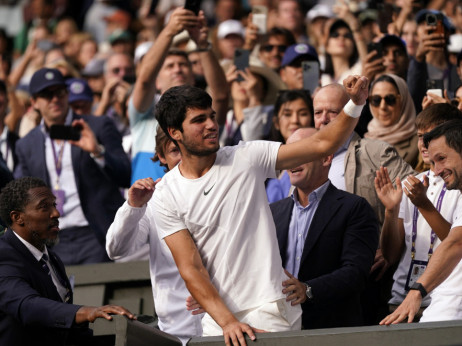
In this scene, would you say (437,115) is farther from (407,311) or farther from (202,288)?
(202,288)

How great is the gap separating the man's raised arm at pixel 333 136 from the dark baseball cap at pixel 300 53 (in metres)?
3.98

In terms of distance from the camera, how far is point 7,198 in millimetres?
7207

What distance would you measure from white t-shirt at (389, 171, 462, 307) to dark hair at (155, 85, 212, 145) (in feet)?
5.99

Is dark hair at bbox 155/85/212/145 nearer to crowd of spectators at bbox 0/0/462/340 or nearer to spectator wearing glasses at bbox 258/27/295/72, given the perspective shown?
crowd of spectators at bbox 0/0/462/340

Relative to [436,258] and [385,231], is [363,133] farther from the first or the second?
[436,258]

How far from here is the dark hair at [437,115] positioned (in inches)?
296

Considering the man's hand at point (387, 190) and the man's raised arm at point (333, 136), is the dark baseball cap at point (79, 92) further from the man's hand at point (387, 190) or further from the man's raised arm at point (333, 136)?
the man's raised arm at point (333, 136)

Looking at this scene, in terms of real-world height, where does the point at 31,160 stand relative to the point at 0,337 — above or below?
above

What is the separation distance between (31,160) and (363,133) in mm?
2917

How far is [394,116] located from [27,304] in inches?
144

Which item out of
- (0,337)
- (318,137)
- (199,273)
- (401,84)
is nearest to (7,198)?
(0,337)

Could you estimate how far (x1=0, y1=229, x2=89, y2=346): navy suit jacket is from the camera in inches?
251

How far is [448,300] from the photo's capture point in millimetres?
6621

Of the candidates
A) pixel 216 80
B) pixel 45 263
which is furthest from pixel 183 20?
pixel 45 263
